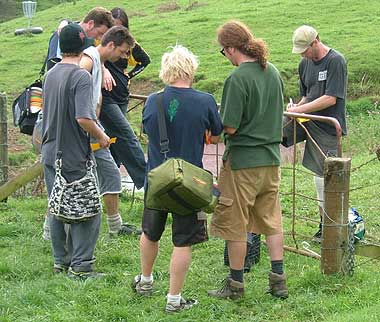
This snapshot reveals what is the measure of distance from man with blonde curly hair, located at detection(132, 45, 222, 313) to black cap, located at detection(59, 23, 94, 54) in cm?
86

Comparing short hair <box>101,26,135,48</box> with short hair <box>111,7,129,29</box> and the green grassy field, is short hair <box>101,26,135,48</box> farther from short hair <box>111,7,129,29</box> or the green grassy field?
the green grassy field

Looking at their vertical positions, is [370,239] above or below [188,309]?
below

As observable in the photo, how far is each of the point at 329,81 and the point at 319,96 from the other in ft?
0.70

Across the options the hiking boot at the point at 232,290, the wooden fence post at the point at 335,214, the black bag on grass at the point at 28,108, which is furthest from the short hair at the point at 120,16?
the hiking boot at the point at 232,290

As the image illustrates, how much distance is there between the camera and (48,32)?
108 feet

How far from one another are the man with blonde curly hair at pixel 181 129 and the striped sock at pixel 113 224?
2.02 m

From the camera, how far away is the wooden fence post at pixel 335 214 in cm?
624

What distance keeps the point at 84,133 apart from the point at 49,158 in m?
0.36

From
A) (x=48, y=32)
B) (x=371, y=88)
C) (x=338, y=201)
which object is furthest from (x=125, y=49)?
(x=48, y=32)

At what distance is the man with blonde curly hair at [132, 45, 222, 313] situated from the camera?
18.3ft

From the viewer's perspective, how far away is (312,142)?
733 centimetres

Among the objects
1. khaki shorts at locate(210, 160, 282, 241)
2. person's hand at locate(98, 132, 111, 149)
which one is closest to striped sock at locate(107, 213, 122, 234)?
person's hand at locate(98, 132, 111, 149)

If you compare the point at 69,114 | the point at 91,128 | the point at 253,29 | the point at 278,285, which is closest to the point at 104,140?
the point at 91,128

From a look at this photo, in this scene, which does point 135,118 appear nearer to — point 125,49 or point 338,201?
point 125,49
